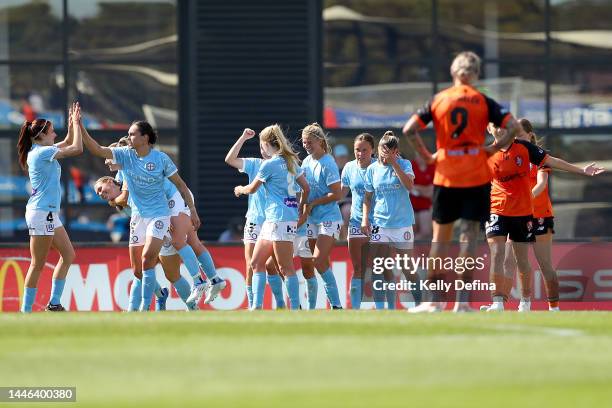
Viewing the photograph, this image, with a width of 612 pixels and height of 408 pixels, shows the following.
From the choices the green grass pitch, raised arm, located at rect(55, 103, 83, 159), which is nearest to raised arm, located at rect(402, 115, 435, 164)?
the green grass pitch

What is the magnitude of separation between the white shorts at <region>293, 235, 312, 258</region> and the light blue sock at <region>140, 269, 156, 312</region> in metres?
1.86

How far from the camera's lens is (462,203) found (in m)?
13.4

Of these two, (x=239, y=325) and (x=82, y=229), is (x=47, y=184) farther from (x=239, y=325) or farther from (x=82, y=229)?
(x=82, y=229)

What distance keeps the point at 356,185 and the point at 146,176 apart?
9.07 ft

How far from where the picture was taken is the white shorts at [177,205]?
17094 millimetres

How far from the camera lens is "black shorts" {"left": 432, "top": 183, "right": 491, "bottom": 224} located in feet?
43.9

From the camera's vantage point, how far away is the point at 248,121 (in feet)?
79.1

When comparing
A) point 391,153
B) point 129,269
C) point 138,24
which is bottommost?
point 129,269

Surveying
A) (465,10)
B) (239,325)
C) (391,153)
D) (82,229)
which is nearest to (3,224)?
(82,229)

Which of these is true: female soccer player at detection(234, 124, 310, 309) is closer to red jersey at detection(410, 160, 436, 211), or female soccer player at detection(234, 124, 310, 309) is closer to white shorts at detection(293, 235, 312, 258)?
white shorts at detection(293, 235, 312, 258)

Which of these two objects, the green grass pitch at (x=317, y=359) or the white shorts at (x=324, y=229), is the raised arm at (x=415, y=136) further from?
the white shorts at (x=324, y=229)

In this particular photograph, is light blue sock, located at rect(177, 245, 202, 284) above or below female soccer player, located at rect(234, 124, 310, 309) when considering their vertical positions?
below

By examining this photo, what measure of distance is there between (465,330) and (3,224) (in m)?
13.1

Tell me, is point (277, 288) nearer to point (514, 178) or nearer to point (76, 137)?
point (76, 137)
